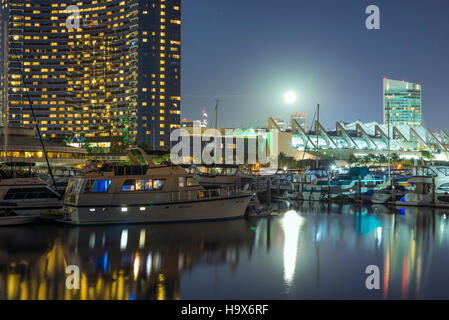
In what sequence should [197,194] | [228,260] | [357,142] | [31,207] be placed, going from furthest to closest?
[357,142] < [31,207] < [197,194] < [228,260]

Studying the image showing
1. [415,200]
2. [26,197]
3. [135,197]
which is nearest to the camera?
[135,197]

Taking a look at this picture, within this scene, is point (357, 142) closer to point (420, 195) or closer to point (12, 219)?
point (420, 195)

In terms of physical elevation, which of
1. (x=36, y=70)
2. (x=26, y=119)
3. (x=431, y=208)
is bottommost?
(x=431, y=208)

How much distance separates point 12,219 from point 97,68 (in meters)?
148

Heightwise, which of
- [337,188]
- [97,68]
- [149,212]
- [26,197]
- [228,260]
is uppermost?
[97,68]

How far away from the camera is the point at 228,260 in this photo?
17922 millimetres

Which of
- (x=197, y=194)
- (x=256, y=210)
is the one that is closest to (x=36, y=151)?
(x=256, y=210)

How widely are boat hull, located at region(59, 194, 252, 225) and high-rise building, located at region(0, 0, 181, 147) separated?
128m

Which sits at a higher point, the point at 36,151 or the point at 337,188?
the point at 36,151

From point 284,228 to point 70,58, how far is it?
159037 mm

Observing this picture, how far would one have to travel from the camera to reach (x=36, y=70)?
16650cm

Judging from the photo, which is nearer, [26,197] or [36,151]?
[26,197]
